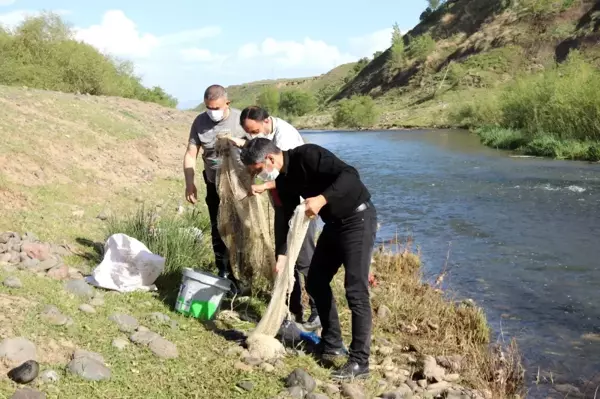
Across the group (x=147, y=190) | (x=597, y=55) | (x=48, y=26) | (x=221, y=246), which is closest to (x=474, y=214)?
(x=147, y=190)

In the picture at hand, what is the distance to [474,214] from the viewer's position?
13.5m

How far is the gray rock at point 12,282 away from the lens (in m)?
4.55

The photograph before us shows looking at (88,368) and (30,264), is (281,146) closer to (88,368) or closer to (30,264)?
(88,368)

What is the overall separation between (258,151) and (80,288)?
1974 millimetres

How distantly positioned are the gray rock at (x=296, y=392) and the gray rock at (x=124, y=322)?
1.28 metres

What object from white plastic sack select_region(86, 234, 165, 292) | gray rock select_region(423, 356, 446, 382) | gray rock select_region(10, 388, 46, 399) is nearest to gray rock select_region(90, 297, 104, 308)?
white plastic sack select_region(86, 234, 165, 292)

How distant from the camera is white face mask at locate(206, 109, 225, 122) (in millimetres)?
5489

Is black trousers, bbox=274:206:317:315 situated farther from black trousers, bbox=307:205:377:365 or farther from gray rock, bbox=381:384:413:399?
gray rock, bbox=381:384:413:399

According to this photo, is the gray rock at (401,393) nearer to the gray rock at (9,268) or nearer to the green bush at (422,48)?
the gray rock at (9,268)

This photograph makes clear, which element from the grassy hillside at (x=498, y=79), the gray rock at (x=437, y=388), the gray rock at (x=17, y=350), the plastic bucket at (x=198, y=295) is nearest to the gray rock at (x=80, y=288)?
the plastic bucket at (x=198, y=295)

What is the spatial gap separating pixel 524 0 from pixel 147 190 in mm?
82317

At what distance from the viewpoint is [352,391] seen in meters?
4.10

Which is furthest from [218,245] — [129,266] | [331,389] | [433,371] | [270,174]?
[433,371]

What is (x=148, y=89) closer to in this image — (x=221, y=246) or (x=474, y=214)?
(x=474, y=214)
